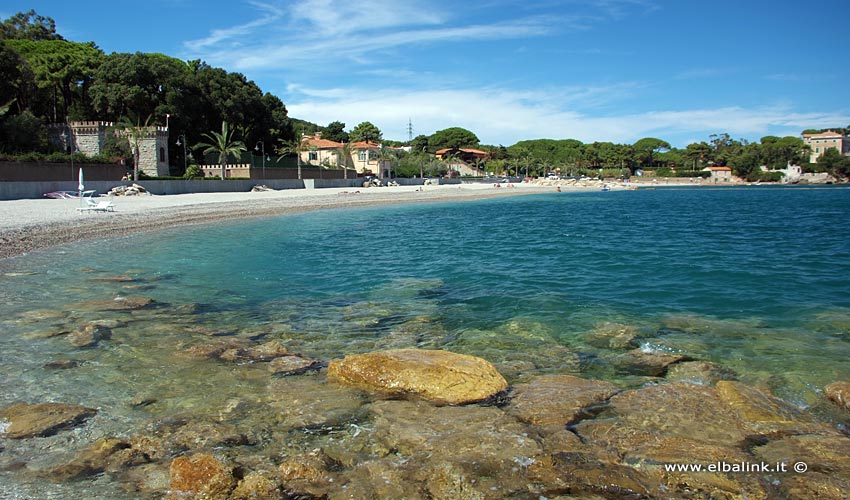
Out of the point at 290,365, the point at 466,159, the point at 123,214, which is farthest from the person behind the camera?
the point at 466,159

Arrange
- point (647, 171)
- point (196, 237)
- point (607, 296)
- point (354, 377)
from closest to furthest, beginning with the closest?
point (354, 377)
point (607, 296)
point (196, 237)
point (647, 171)

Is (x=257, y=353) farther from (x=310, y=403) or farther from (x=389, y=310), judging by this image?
(x=389, y=310)

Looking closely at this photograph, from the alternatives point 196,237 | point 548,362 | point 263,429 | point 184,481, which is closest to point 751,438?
point 548,362

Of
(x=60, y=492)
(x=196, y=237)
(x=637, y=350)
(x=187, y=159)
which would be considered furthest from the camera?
(x=187, y=159)

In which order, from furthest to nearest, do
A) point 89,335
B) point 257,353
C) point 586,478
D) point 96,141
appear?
point 96,141
point 89,335
point 257,353
point 586,478

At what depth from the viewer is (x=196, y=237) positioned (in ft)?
77.6

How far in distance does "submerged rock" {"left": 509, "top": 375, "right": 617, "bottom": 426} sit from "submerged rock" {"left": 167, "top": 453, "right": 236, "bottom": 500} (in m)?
2.83

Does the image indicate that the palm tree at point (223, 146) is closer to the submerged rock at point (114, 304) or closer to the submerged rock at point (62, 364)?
the submerged rock at point (114, 304)

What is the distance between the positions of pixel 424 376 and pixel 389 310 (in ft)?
15.3

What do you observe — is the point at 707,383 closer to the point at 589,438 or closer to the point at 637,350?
the point at 637,350

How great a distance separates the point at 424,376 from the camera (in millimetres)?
6465

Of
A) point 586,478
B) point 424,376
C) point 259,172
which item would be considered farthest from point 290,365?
point 259,172

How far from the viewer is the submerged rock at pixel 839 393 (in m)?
6.26

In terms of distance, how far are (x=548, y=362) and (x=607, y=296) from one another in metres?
5.40
